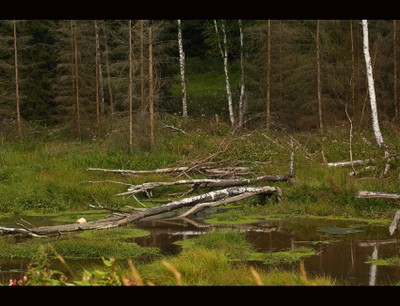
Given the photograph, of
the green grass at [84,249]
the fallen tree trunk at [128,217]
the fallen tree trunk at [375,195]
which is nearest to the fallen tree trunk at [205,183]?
the fallen tree trunk at [128,217]

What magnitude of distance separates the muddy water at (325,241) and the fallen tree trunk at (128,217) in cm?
52

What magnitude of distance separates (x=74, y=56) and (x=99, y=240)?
1998 cm

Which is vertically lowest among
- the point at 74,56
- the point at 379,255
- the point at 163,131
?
the point at 379,255

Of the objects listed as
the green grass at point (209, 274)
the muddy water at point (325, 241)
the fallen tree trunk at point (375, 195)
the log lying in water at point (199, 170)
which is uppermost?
the log lying in water at point (199, 170)

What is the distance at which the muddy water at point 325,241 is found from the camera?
12.0 metres

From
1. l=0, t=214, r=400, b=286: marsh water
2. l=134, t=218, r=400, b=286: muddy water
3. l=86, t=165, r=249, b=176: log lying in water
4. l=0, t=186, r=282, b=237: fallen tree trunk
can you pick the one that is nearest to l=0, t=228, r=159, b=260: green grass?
l=0, t=186, r=282, b=237: fallen tree trunk

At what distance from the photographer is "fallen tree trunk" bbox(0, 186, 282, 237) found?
571 inches

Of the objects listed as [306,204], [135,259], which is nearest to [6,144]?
[306,204]

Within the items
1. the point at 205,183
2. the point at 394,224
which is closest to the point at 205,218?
the point at 205,183

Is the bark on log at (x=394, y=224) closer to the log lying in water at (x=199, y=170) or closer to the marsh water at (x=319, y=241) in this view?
the marsh water at (x=319, y=241)

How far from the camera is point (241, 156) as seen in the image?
22906 millimetres

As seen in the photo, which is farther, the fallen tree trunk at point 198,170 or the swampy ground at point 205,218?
the fallen tree trunk at point 198,170

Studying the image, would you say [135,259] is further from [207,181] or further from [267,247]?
[207,181]

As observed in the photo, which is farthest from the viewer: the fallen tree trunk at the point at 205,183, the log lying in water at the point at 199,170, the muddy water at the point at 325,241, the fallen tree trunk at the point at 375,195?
the log lying in water at the point at 199,170
